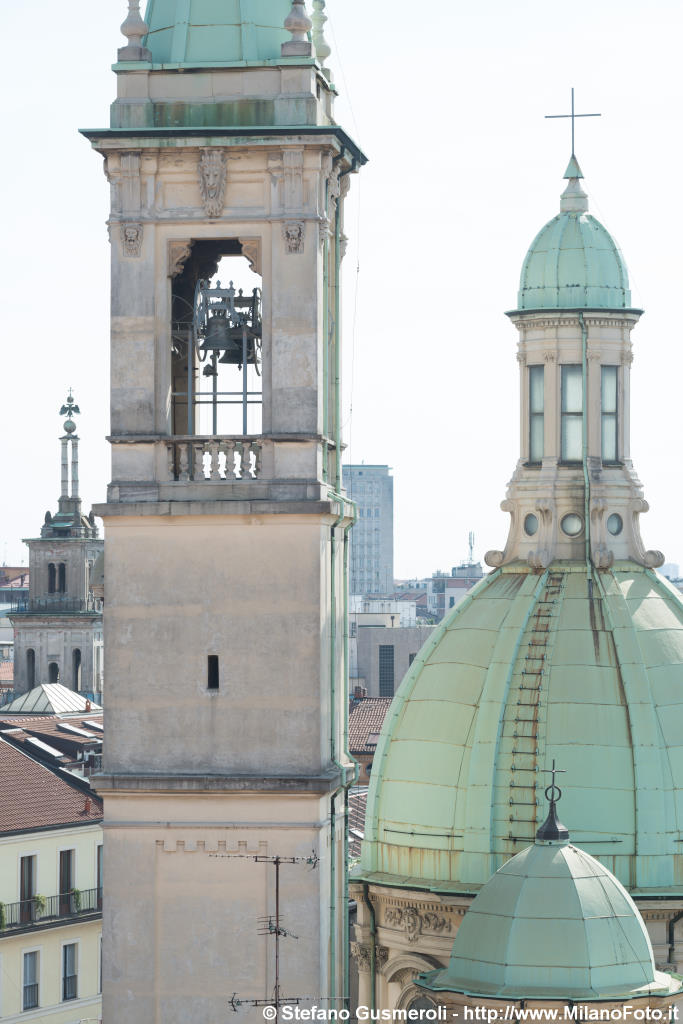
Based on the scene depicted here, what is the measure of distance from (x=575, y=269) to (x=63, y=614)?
106308 millimetres

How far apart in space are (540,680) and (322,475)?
10.0m

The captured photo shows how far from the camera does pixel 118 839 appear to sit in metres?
39.2

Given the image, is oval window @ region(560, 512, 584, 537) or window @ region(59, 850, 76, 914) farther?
window @ region(59, 850, 76, 914)

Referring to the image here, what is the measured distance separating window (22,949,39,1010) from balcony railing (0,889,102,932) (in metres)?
1.07

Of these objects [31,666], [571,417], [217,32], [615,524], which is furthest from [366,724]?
[217,32]

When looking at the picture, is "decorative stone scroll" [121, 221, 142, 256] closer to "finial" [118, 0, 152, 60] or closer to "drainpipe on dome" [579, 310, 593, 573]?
"finial" [118, 0, 152, 60]

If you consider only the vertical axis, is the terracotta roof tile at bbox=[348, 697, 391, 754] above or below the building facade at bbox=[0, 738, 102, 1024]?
above

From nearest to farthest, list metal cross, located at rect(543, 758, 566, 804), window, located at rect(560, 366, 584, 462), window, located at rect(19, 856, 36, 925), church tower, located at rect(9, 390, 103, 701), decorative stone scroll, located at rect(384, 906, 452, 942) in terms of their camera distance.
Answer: metal cross, located at rect(543, 758, 566, 804), decorative stone scroll, located at rect(384, 906, 452, 942), window, located at rect(560, 366, 584, 462), window, located at rect(19, 856, 36, 925), church tower, located at rect(9, 390, 103, 701)

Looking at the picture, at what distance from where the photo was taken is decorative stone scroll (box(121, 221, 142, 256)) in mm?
39281

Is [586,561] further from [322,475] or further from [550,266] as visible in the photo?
[322,475]

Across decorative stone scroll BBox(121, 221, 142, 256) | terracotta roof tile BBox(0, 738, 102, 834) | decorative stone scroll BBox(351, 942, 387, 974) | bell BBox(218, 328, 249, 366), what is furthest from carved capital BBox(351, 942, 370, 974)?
terracotta roof tile BBox(0, 738, 102, 834)

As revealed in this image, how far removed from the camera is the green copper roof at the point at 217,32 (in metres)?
39.8

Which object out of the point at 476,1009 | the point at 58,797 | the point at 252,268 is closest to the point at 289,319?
the point at 252,268

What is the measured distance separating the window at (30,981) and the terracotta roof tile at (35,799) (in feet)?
12.7
